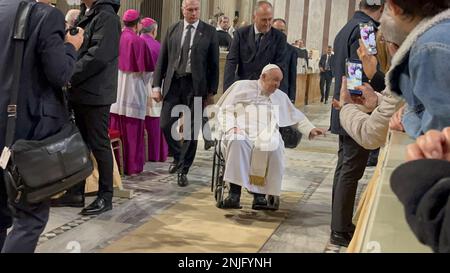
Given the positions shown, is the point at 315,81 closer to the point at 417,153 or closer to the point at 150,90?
the point at 150,90

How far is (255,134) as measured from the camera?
16.3 ft

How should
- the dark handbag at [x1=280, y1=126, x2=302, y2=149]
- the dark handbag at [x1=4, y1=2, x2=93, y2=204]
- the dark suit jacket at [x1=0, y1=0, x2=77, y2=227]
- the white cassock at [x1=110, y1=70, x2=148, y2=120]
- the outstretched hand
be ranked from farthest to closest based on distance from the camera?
1. the white cassock at [x1=110, y1=70, x2=148, y2=120]
2. the dark handbag at [x1=280, y1=126, x2=302, y2=149]
3. the dark suit jacket at [x1=0, y1=0, x2=77, y2=227]
4. the dark handbag at [x1=4, y1=2, x2=93, y2=204]
5. the outstretched hand

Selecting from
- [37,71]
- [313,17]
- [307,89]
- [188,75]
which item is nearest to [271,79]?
[188,75]

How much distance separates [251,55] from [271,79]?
0.85 m

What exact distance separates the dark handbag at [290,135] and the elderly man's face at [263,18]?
114 centimetres

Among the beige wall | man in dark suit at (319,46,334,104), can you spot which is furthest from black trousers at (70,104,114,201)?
the beige wall

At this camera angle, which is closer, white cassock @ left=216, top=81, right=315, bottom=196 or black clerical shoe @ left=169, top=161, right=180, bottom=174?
white cassock @ left=216, top=81, right=315, bottom=196

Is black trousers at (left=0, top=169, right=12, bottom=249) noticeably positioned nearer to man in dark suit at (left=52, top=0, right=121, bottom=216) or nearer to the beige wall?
man in dark suit at (left=52, top=0, right=121, bottom=216)

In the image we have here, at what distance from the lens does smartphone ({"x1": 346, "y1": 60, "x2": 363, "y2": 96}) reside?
9.29ft

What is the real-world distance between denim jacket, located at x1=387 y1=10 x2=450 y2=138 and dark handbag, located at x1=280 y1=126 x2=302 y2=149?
12.0ft

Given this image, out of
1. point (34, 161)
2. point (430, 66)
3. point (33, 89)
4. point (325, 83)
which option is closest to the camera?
point (430, 66)

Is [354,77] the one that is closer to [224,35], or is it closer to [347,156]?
[347,156]

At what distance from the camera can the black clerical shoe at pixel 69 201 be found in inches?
185

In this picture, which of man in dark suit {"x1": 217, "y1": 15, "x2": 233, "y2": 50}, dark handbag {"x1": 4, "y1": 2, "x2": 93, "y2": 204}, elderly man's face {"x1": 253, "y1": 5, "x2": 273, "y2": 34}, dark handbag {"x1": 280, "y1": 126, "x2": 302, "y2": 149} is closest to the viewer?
dark handbag {"x1": 4, "y1": 2, "x2": 93, "y2": 204}
